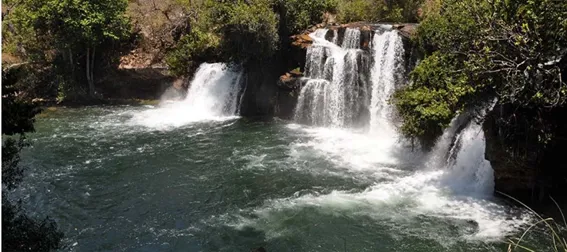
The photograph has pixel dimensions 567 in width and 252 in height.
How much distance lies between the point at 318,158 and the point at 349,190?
3669 mm

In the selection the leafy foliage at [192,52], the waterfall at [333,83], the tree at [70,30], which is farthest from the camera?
the leafy foliage at [192,52]

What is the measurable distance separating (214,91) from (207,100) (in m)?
0.73

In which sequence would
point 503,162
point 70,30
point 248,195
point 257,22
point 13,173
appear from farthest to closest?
point 70,30, point 257,22, point 248,195, point 503,162, point 13,173

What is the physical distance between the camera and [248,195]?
16.8 metres

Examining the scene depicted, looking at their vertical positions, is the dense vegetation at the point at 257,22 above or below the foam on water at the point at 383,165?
above

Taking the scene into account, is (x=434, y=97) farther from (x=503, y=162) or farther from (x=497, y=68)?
(x=503, y=162)

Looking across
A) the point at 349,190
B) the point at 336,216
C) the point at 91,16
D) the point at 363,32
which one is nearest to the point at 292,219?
the point at 336,216

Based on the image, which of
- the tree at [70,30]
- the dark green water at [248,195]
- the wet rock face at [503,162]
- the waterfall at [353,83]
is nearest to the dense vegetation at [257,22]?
the waterfall at [353,83]

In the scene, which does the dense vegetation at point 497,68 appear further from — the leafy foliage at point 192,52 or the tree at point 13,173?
the leafy foliage at point 192,52

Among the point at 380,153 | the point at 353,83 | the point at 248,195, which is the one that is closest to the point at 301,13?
the point at 353,83

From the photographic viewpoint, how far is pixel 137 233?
552 inches

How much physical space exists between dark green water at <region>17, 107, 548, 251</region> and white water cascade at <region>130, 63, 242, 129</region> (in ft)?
11.1

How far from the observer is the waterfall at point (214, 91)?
28.8 metres

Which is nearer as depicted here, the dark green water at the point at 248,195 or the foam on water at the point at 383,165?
the dark green water at the point at 248,195
